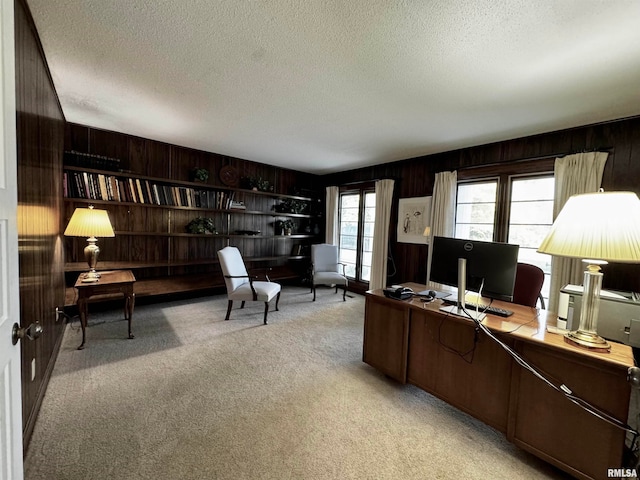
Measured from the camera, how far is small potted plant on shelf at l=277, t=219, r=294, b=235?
5.52 meters

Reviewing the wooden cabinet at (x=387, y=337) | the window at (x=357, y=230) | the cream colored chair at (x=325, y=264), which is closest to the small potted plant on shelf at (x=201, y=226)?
the cream colored chair at (x=325, y=264)

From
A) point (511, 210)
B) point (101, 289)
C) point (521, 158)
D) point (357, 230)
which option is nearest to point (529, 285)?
point (511, 210)

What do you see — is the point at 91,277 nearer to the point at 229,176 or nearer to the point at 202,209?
the point at 202,209

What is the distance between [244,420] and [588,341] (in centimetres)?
209

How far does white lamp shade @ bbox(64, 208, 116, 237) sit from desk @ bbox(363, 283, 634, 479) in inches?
115

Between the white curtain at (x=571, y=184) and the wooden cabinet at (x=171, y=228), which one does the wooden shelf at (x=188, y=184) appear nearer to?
the wooden cabinet at (x=171, y=228)

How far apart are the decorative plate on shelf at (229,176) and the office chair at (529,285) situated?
4340 mm

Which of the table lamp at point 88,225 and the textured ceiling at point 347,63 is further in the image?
the table lamp at point 88,225

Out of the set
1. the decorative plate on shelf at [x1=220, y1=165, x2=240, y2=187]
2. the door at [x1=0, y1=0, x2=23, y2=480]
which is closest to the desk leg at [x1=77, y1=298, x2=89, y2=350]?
the door at [x1=0, y1=0, x2=23, y2=480]

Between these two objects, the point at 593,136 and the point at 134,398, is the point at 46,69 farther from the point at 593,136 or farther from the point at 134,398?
the point at 593,136

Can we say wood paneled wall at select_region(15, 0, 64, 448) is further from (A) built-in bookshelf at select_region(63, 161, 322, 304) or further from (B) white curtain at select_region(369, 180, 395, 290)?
(B) white curtain at select_region(369, 180, 395, 290)

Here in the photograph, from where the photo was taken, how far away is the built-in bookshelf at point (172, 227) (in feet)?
11.6

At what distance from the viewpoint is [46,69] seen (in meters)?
2.09

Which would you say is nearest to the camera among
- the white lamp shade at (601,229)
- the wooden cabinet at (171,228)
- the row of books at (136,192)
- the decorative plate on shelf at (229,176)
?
the white lamp shade at (601,229)
